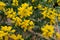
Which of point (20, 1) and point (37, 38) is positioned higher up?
point (20, 1)

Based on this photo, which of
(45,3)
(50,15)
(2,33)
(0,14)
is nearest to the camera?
(2,33)

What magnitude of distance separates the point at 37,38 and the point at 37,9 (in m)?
0.32

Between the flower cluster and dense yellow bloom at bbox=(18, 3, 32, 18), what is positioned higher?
dense yellow bloom at bbox=(18, 3, 32, 18)

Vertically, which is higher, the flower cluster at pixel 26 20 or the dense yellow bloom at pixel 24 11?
the dense yellow bloom at pixel 24 11

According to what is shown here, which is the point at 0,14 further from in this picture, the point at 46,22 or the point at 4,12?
the point at 46,22

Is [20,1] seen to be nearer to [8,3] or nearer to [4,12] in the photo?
[8,3]

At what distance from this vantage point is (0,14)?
2.05m

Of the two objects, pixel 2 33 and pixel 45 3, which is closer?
pixel 2 33

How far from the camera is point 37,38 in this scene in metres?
1.99

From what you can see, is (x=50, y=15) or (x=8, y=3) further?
(x=8, y=3)

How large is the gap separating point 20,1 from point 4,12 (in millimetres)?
254

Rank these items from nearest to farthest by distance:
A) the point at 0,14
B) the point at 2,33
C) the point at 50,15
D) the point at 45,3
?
1. the point at 2,33
2. the point at 50,15
3. the point at 0,14
4. the point at 45,3

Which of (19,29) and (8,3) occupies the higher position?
(8,3)

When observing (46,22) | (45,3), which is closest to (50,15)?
(46,22)
